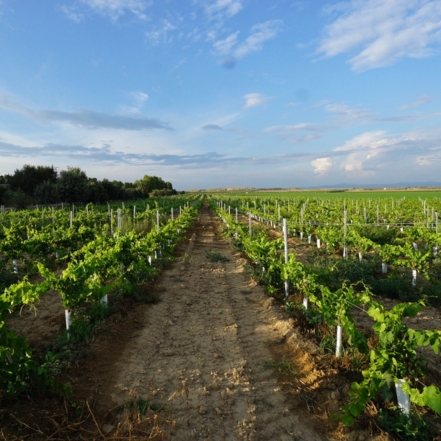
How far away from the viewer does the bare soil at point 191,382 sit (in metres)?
3.30

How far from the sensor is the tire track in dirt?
11.2ft

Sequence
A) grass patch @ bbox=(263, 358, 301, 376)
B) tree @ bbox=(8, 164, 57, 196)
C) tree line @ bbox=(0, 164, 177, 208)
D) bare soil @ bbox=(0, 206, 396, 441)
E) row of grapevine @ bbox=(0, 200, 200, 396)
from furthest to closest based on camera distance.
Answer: tree @ bbox=(8, 164, 57, 196) → tree line @ bbox=(0, 164, 177, 208) → grass patch @ bbox=(263, 358, 301, 376) → row of grapevine @ bbox=(0, 200, 200, 396) → bare soil @ bbox=(0, 206, 396, 441)

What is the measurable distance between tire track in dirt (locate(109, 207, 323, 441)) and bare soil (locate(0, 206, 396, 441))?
0.04ft

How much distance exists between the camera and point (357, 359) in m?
4.27

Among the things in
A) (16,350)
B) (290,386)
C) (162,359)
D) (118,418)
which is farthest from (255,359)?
(16,350)

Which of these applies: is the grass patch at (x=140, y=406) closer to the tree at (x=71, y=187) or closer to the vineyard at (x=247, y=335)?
the vineyard at (x=247, y=335)

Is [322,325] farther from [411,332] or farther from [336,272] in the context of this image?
[336,272]

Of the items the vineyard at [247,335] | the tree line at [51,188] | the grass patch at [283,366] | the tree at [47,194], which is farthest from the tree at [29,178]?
the grass patch at [283,366]

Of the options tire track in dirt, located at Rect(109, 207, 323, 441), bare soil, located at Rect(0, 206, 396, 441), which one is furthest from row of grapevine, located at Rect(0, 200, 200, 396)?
tire track in dirt, located at Rect(109, 207, 323, 441)

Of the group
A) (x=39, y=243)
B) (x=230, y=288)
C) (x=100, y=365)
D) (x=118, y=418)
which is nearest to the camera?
(x=118, y=418)

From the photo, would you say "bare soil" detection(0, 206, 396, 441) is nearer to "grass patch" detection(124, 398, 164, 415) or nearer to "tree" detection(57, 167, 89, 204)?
"grass patch" detection(124, 398, 164, 415)

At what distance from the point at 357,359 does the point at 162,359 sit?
2.62 metres

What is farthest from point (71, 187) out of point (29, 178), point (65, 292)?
point (65, 292)

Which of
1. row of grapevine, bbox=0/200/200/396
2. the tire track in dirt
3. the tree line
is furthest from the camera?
the tree line
